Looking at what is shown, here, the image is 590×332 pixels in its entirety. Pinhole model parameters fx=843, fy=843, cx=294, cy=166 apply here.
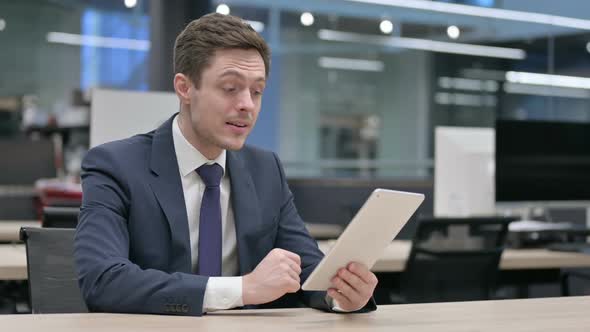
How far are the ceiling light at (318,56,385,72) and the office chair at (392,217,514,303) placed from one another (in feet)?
17.6

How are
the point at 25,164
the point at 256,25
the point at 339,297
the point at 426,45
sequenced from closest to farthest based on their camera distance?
1. the point at 339,297
2. the point at 25,164
3. the point at 256,25
4. the point at 426,45

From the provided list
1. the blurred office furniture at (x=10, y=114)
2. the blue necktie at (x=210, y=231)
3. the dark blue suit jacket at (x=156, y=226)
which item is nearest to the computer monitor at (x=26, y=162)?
the blurred office furniture at (x=10, y=114)

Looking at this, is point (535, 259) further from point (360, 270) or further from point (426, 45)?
point (426, 45)

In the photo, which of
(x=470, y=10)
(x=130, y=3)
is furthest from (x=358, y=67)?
(x=130, y=3)

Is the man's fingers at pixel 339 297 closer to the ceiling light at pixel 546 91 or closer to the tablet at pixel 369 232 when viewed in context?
the tablet at pixel 369 232

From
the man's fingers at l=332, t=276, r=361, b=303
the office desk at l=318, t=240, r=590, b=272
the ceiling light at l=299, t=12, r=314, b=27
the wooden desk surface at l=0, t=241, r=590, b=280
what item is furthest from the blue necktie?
the ceiling light at l=299, t=12, r=314, b=27

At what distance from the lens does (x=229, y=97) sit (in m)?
1.90

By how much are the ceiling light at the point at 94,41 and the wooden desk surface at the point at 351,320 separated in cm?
701

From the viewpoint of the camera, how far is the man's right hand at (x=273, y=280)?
1679 millimetres

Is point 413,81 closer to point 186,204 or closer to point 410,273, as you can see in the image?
point 410,273

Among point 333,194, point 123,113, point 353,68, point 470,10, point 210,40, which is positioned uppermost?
point 470,10

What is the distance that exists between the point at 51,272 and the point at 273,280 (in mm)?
704

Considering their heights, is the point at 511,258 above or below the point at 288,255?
below

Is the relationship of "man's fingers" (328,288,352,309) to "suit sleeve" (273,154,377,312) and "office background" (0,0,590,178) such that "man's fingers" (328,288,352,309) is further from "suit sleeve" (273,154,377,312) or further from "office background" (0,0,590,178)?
"office background" (0,0,590,178)
